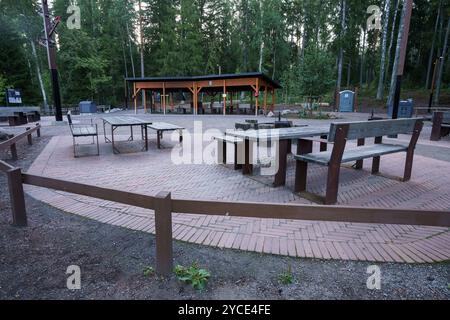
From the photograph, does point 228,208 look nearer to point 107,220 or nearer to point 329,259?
point 329,259

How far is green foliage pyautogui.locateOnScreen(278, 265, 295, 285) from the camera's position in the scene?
2166 mm

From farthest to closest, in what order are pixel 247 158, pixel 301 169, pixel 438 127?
pixel 438 127
pixel 247 158
pixel 301 169

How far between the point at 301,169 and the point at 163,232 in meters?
2.41

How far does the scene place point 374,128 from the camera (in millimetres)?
3926

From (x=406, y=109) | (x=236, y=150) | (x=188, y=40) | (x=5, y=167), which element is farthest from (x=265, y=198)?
(x=188, y=40)

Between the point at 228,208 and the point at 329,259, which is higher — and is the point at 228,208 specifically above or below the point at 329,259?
above

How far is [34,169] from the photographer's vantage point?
5367 millimetres

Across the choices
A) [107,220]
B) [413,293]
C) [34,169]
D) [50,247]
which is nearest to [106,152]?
[34,169]

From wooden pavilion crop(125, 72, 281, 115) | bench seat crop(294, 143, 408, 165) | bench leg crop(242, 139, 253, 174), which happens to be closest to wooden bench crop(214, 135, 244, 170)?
bench leg crop(242, 139, 253, 174)

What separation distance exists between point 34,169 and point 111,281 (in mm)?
4180

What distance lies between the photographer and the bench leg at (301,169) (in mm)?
3999

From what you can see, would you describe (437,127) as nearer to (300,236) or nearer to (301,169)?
(301,169)

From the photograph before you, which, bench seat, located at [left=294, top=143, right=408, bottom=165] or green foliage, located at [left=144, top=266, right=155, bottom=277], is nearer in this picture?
green foliage, located at [left=144, top=266, right=155, bottom=277]

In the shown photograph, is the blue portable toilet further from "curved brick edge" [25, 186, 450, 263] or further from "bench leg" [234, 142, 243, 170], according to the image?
"curved brick edge" [25, 186, 450, 263]
